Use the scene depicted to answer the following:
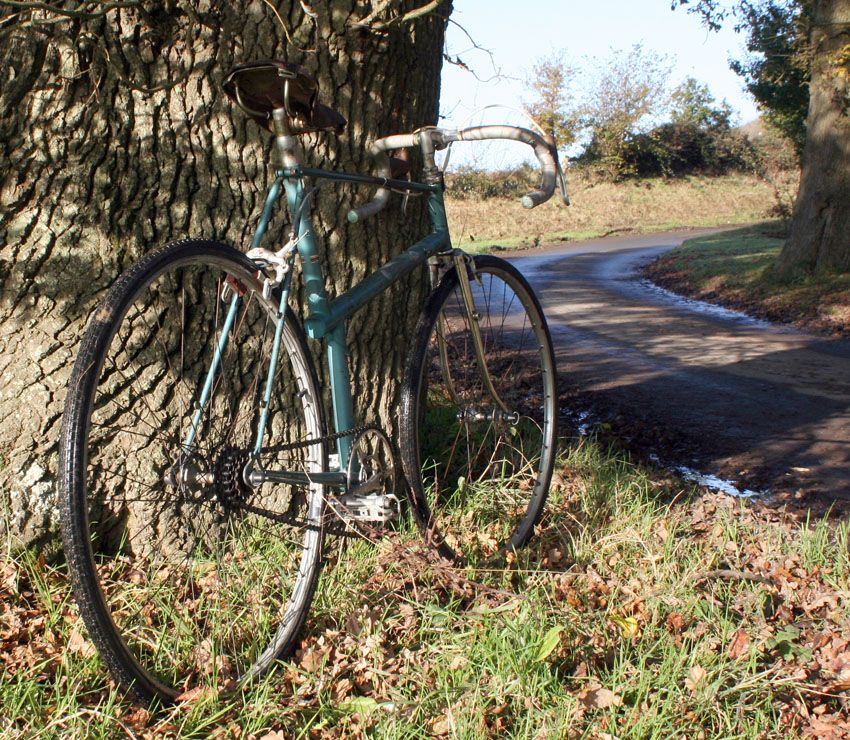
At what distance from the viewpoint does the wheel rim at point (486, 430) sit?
326cm

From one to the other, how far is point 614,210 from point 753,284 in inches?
733

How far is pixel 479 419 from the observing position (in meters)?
3.41

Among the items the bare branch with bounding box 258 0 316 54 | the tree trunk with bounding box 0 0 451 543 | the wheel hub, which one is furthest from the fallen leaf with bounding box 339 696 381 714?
the bare branch with bounding box 258 0 316 54

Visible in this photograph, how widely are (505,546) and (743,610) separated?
0.85 m

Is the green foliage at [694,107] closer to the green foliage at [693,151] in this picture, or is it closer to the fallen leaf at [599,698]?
the green foliage at [693,151]

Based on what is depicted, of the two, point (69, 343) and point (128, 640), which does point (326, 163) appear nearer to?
point (69, 343)

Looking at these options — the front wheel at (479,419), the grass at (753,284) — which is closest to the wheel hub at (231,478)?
the front wheel at (479,419)

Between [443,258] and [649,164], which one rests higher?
[649,164]

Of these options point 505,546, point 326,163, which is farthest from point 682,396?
point 326,163

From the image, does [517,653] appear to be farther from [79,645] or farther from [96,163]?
[96,163]

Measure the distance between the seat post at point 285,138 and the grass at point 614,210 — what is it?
61.0 feet

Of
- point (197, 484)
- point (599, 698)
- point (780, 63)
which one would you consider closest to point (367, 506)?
point (197, 484)

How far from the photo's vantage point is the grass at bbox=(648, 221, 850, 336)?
9.97 meters

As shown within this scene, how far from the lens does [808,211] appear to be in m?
11.4
